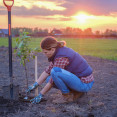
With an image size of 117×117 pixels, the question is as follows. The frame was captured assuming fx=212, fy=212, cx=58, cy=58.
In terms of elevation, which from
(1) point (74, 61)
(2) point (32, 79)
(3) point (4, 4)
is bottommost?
(2) point (32, 79)

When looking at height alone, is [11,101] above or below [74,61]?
below

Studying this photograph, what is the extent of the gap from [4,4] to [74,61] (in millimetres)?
1707

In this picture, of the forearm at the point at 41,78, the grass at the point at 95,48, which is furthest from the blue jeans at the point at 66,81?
the grass at the point at 95,48

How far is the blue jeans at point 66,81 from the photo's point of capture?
381 centimetres

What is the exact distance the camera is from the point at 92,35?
37.0 m

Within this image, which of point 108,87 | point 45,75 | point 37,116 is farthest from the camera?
point 108,87

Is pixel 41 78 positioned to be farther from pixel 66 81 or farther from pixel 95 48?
pixel 95 48

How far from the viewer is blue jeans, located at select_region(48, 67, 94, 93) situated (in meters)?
3.81

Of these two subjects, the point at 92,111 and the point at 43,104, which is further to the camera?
the point at 43,104

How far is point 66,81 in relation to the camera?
154 inches

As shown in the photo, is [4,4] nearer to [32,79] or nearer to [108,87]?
[32,79]

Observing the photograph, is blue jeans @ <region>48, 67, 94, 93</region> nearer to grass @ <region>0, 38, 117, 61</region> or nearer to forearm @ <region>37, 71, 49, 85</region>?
forearm @ <region>37, 71, 49, 85</region>

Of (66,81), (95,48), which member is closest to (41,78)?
(66,81)

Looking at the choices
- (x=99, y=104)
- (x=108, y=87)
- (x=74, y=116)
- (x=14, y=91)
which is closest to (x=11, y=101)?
(x=14, y=91)
